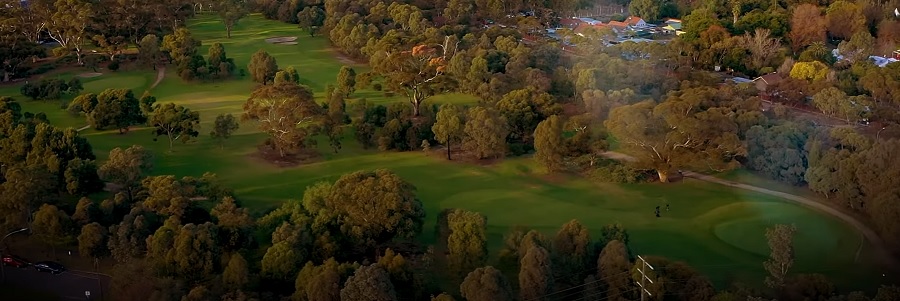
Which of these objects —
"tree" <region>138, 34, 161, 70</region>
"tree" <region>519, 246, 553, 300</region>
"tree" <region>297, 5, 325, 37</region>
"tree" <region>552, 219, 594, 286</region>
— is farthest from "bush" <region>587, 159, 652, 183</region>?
"tree" <region>297, 5, 325, 37</region>

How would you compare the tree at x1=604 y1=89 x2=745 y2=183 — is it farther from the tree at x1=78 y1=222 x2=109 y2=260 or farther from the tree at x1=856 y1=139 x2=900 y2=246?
the tree at x1=78 y1=222 x2=109 y2=260

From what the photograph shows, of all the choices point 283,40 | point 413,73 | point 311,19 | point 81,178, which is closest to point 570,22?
point 311,19

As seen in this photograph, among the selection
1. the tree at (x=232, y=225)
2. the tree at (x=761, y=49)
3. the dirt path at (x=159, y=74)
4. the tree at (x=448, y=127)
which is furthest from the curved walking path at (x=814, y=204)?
the dirt path at (x=159, y=74)

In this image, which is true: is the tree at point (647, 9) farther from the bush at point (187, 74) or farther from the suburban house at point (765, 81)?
the bush at point (187, 74)

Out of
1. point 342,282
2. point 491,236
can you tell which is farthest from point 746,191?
point 342,282

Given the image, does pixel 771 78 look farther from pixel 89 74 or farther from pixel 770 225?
pixel 89 74

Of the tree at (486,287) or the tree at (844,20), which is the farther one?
the tree at (844,20)
